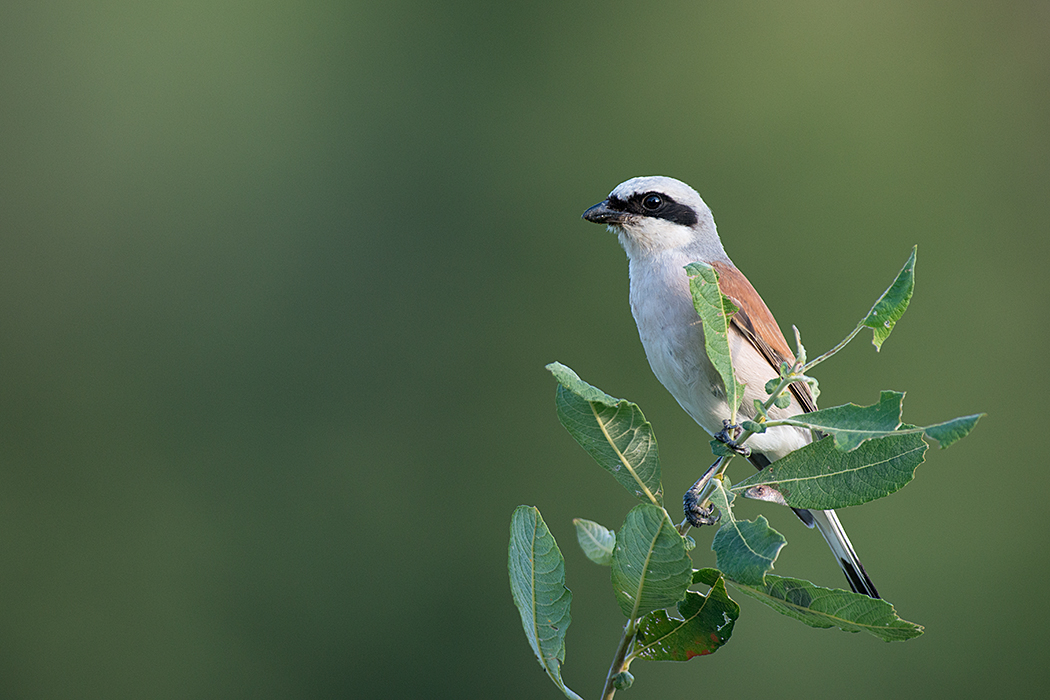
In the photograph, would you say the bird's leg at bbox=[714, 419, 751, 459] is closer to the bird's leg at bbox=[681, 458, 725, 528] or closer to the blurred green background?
the bird's leg at bbox=[681, 458, 725, 528]

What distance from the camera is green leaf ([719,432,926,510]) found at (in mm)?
1219

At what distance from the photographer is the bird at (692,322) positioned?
2564 mm

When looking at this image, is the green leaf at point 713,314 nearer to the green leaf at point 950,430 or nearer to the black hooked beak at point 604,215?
the green leaf at point 950,430

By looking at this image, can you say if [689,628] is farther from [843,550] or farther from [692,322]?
[843,550]

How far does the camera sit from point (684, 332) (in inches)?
101

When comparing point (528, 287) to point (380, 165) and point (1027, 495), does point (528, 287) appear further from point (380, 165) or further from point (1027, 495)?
point (1027, 495)

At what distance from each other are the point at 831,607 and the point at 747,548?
13 centimetres

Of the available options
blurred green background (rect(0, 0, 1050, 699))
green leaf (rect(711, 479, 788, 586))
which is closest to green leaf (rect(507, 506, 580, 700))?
green leaf (rect(711, 479, 788, 586))

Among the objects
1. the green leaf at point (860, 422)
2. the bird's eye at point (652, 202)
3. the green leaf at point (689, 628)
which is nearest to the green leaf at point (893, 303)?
the green leaf at point (860, 422)

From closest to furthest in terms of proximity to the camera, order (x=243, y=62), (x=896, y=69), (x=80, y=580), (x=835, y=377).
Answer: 1. (x=835, y=377)
2. (x=80, y=580)
3. (x=896, y=69)
4. (x=243, y=62)

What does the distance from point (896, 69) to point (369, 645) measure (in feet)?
24.1

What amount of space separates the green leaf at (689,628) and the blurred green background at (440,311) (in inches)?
188

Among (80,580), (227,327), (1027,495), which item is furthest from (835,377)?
(80,580)

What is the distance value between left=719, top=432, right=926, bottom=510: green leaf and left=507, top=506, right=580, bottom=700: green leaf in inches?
10.9
